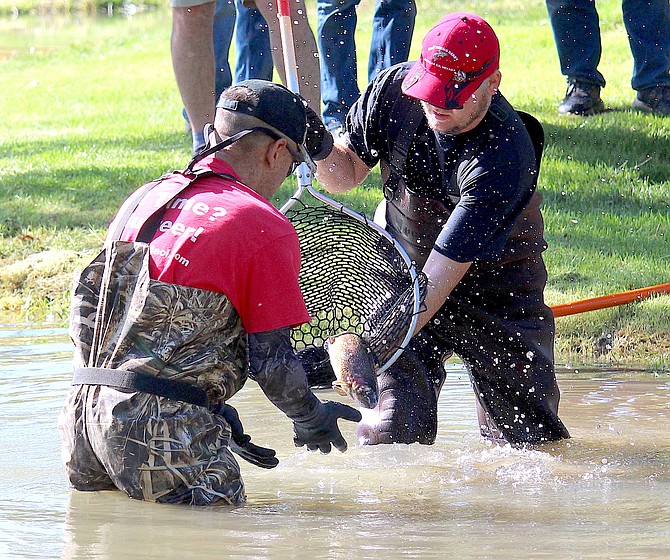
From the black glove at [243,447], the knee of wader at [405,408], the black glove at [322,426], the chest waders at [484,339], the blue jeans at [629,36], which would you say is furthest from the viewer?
the blue jeans at [629,36]

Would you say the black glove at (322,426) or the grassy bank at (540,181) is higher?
the black glove at (322,426)

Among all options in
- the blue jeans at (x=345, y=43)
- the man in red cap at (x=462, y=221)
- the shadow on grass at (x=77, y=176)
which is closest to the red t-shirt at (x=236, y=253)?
the man in red cap at (x=462, y=221)

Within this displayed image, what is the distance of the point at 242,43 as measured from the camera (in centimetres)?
885

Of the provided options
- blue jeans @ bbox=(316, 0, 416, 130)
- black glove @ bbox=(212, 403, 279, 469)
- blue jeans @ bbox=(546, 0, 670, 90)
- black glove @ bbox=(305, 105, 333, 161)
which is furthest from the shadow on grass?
black glove @ bbox=(212, 403, 279, 469)

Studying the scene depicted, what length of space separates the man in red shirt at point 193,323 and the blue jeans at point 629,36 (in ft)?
18.9

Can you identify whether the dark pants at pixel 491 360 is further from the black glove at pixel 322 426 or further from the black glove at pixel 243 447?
the black glove at pixel 322 426

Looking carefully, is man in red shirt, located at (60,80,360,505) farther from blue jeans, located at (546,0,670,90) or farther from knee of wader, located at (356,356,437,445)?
blue jeans, located at (546,0,670,90)

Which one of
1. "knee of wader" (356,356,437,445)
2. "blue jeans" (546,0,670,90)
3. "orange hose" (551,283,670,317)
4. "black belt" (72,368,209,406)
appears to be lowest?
"orange hose" (551,283,670,317)

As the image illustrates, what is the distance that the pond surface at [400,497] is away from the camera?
3404 mm

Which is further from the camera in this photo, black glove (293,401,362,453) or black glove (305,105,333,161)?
black glove (305,105,333,161)

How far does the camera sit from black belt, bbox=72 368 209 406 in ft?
11.4

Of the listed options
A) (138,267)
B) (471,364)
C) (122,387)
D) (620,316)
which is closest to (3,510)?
(122,387)

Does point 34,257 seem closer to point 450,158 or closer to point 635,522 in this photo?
point 450,158

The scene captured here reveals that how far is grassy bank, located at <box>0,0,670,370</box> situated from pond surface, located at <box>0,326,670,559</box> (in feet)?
3.00
